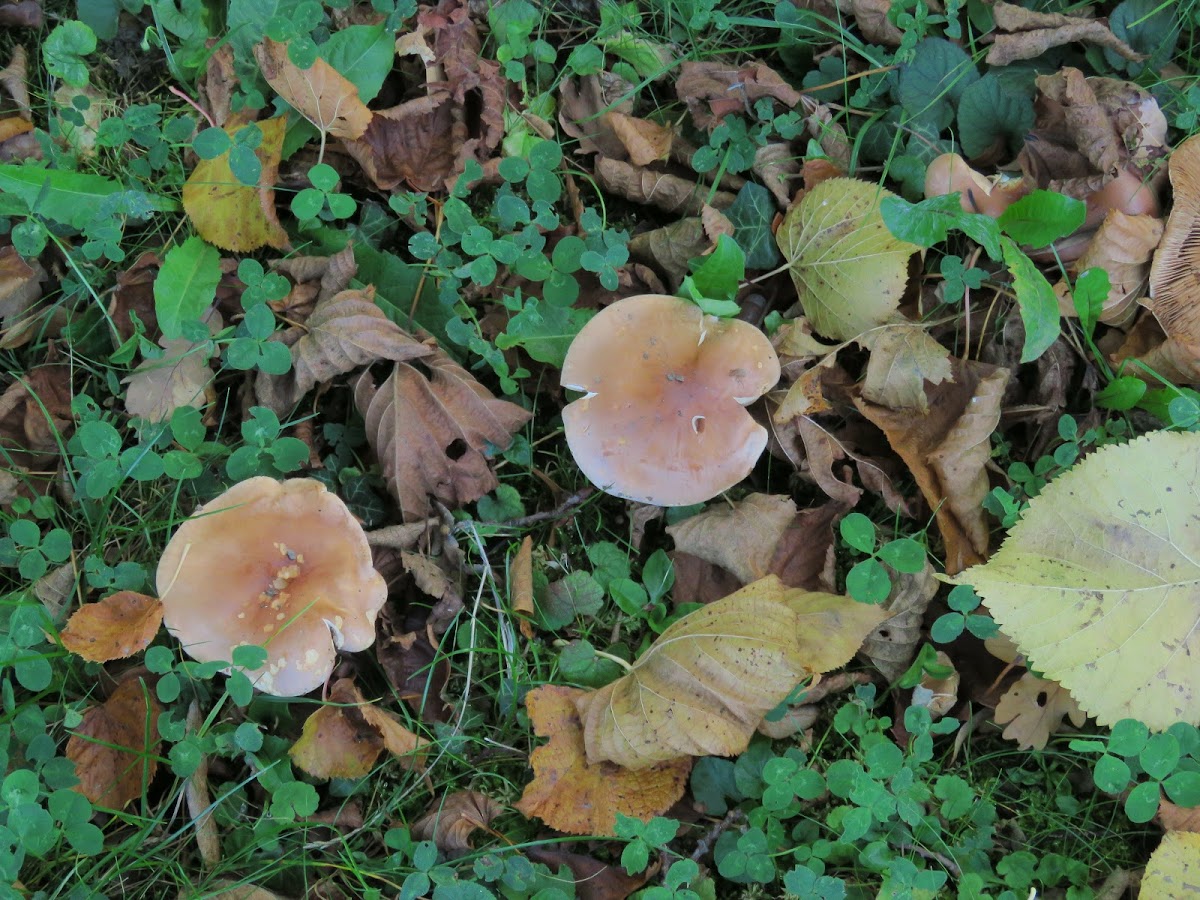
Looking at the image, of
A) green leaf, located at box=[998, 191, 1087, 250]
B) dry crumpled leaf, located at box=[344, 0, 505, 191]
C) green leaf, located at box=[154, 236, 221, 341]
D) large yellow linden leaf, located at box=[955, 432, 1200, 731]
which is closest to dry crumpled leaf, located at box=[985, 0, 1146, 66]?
green leaf, located at box=[998, 191, 1087, 250]

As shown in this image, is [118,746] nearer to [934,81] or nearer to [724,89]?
[724,89]

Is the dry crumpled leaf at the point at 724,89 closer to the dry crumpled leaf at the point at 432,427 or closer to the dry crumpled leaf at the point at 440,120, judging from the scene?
the dry crumpled leaf at the point at 440,120

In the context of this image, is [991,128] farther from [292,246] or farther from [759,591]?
[292,246]

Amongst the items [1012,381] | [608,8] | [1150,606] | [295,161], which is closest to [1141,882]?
[1150,606]

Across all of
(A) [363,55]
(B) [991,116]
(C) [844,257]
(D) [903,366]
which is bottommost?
(D) [903,366]

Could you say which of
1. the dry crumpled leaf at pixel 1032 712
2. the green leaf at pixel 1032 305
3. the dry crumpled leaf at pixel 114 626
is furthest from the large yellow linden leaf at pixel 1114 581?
the dry crumpled leaf at pixel 114 626

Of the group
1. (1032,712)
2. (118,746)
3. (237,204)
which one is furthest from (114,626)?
(1032,712)
